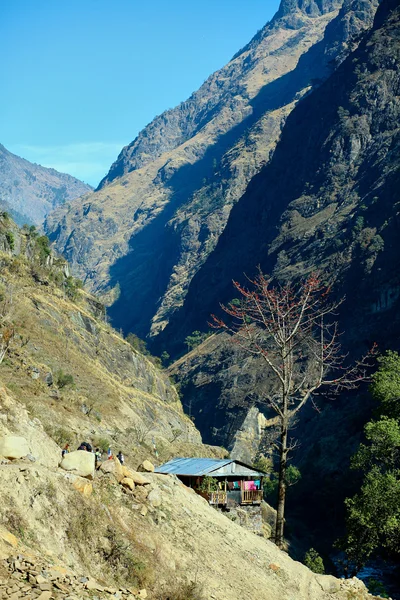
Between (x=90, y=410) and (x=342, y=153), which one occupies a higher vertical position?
(x=342, y=153)

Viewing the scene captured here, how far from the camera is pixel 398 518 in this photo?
94.5 feet

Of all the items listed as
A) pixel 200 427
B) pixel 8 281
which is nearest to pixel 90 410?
pixel 8 281

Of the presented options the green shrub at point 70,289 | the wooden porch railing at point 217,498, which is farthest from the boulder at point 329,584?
the green shrub at point 70,289

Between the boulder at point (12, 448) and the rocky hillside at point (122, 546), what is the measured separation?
0.09ft

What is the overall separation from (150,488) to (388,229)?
134 metres

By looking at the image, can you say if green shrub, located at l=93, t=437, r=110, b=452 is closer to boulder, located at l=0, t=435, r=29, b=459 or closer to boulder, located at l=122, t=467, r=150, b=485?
A: boulder, located at l=122, t=467, r=150, b=485

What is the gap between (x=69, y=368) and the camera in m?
74.9

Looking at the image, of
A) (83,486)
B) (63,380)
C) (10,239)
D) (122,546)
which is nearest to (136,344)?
(10,239)

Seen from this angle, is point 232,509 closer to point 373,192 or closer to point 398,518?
point 398,518

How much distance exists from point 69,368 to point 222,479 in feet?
145

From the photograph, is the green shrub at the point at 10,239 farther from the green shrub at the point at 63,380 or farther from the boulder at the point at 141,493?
the boulder at the point at 141,493

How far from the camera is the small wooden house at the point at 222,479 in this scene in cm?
3262

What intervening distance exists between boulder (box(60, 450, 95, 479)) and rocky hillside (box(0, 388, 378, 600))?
0.11 m

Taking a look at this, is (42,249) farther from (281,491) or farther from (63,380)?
(281,491)
